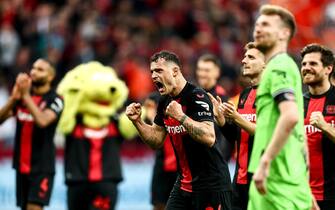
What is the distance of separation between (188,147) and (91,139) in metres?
3.55

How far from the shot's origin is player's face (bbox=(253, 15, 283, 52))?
6703 mm

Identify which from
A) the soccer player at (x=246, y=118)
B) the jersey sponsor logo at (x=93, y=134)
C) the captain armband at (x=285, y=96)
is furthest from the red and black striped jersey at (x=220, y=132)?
the captain armband at (x=285, y=96)

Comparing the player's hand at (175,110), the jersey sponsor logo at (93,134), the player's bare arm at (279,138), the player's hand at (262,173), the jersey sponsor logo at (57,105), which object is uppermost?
the jersey sponsor logo at (57,105)

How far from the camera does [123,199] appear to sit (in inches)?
626

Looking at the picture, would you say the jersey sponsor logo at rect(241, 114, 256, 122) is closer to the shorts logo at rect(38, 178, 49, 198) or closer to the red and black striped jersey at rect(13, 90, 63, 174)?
the red and black striped jersey at rect(13, 90, 63, 174)

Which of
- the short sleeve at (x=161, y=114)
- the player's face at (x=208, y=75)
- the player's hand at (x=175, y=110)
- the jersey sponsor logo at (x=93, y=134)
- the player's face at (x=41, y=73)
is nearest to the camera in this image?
the player's hand at (x=175, y=110)

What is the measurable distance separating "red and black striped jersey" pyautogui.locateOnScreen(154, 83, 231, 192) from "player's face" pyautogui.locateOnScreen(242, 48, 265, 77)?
0.70 m

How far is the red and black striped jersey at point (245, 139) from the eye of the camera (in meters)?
9.20

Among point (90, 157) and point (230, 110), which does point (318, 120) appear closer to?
point (230, 110)

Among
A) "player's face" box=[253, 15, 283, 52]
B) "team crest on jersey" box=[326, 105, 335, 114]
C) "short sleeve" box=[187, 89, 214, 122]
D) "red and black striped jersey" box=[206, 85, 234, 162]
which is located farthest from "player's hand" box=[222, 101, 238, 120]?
"red and black striped jersey" box=[206, 85, 234, 162]

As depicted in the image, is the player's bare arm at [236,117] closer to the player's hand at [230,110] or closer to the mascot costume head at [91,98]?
the player's hand at [230,110]

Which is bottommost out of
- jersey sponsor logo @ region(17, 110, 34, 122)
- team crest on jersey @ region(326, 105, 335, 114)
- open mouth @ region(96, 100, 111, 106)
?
team crest on jersey @ region(326, 105, 335, 114)

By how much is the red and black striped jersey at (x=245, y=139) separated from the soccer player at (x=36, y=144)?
9.46 feet

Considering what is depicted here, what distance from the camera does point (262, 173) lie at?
635 centimetres
